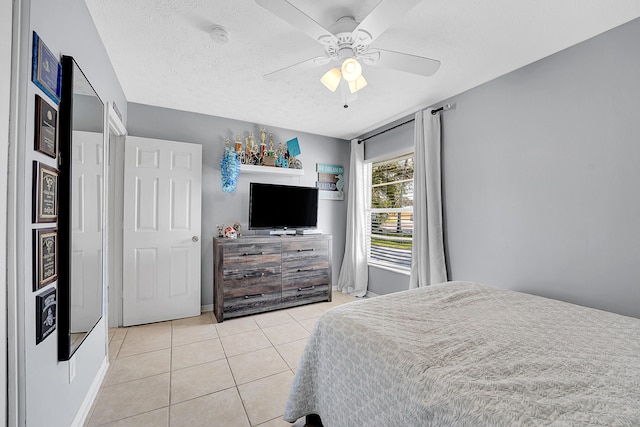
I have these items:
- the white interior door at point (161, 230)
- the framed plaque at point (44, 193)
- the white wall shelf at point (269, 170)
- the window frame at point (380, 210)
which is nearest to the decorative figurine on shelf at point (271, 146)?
the white wall shelf at point (269, 170)

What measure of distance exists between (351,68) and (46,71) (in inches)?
58.4

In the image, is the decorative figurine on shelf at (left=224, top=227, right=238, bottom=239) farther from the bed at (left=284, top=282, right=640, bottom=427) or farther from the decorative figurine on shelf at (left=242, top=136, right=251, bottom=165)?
the bed at (left=284, top=282, right=640, bottom=427)

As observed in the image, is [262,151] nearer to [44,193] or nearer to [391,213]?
[391,213]

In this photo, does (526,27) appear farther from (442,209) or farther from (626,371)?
(626,371)

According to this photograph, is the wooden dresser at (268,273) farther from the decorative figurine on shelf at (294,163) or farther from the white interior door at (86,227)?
the white interior door at (86,227)

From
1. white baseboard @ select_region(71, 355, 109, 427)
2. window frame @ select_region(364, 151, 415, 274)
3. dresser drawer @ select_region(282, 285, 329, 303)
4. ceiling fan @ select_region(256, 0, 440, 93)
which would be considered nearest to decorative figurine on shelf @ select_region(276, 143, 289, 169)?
window frame @ select_region(364, 151, 415, 274)

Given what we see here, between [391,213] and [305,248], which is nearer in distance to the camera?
[305,248]

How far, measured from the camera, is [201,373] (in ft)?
6.91

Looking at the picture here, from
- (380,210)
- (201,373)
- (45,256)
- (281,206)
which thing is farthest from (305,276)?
(45,256)

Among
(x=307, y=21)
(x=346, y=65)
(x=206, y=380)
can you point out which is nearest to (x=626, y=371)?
(x=346, y=65)

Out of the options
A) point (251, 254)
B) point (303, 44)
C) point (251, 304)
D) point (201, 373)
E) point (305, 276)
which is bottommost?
point (201, 373)

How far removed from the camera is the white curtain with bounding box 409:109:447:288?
291 cm

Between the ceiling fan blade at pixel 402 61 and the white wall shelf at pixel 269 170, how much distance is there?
81.1 inches

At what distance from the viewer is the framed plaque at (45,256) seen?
1.12 metres
